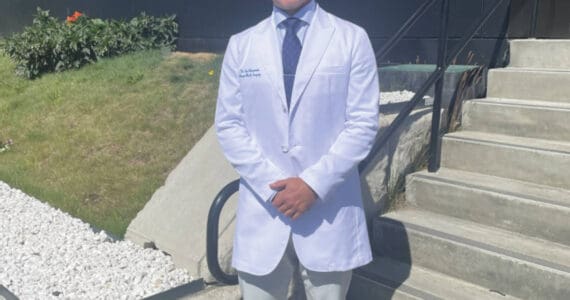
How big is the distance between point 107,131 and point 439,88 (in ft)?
11.2

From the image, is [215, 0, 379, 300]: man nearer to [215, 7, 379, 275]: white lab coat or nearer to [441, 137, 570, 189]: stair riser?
[215, 7, 379, 275]: white lab coat

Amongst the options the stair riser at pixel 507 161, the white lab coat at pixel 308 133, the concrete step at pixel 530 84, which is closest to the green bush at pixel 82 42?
the concrete step at pixel 530 84

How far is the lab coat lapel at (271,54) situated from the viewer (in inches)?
90.7

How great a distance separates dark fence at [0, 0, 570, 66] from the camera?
505cm

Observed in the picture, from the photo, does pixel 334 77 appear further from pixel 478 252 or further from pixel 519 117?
pixel 519 117

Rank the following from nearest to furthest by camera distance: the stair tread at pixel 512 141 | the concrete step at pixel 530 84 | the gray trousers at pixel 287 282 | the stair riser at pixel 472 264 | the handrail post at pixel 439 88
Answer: the gray trousers at pixel 287 282 → the stair riser at pixel 472 264 → the stair tread at pixel 512 141 → the handrail post at pixel 439 88 → the concrete step at pixel 530 84

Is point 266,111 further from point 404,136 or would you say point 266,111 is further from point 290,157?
point 404,136

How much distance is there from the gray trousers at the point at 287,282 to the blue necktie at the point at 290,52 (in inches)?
25.1

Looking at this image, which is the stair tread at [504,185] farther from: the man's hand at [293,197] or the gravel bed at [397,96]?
the man's hand at [293,197]

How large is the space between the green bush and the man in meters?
6.57

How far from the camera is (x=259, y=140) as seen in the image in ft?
7.80

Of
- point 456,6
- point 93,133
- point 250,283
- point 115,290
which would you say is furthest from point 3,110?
point 250,283

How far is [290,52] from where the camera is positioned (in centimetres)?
235

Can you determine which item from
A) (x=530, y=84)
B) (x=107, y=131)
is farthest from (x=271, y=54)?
(x=107, y=131)
